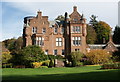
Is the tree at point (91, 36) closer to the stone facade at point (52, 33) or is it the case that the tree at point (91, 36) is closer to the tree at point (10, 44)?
the stone facade at point (52, 33)

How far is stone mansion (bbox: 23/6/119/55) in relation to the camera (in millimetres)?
51281

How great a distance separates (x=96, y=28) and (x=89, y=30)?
7661 millimetres

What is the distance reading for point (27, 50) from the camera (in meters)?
41.8

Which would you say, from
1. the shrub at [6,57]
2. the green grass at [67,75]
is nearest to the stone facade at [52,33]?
the shrub at [6,57]

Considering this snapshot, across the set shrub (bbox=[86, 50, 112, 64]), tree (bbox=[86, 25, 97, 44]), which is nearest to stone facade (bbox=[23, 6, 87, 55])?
shrub (bbox=[86, 50, 112, 64])

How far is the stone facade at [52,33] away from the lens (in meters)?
51.2

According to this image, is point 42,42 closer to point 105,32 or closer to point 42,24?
point 42,24

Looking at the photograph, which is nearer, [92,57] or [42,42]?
[92,57]

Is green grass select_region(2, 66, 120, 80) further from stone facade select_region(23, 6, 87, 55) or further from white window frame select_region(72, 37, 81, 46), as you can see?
white window frame select_region(72, 37, 81, 46)

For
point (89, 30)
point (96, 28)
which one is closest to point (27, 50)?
point (89, 30)

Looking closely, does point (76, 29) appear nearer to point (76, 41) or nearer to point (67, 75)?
point (76, 41)

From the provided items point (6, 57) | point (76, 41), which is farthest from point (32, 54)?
point (76, 41)

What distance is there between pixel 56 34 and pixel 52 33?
99 centimetres

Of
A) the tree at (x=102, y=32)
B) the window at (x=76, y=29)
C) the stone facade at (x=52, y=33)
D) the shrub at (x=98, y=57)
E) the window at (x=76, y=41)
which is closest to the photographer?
the shrub at (x=98, y=57)
